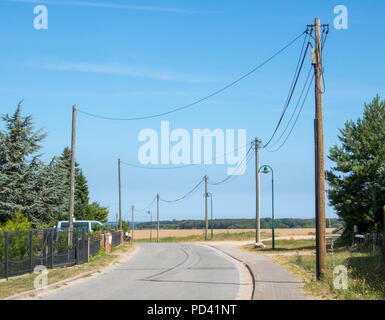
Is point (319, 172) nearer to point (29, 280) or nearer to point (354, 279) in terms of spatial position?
point (354, 279)

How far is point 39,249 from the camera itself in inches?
848

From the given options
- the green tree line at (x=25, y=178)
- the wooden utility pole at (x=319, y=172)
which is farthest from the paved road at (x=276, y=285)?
the green tree line at (x=25, y=178)

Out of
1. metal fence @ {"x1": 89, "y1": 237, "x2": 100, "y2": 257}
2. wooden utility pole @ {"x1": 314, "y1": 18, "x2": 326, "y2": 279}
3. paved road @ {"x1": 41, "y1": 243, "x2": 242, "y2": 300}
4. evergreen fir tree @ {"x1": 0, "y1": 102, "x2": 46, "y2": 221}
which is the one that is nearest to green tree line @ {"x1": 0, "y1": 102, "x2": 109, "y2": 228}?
evergreen fir tree @ {"x1": 0, "y1": 102, "x2": 46, "y2": 221}

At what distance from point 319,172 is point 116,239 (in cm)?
2897

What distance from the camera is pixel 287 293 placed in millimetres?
14141

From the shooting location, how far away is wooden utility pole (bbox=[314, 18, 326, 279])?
1664 centimetres

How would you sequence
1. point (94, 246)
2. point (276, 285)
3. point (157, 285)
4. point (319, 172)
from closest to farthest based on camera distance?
point (276, 285)
point (157, 285)
point (319, 172)
point (94, 246)

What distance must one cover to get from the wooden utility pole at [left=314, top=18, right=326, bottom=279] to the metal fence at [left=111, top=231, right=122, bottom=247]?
25.3 metres

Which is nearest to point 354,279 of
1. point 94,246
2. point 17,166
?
point 94,246

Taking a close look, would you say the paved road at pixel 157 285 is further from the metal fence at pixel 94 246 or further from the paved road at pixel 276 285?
the metal fence at pixel 94 246

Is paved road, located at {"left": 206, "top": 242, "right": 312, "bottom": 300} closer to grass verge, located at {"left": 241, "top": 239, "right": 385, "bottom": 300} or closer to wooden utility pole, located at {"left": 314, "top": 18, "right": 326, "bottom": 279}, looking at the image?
grass verge, located at {"left": 241, "top": 239, "right": 385, "bottom": 300}

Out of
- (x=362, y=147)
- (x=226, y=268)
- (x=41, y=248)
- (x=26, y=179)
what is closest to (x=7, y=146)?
(x=26, y=179)

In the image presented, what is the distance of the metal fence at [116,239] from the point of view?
40.5 meters
